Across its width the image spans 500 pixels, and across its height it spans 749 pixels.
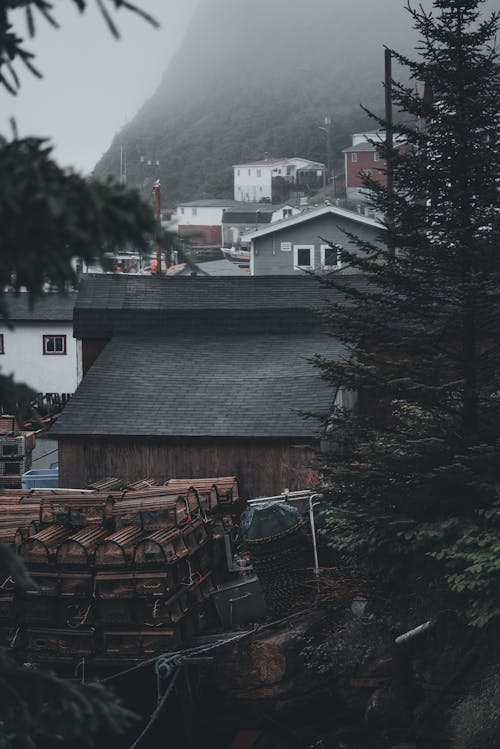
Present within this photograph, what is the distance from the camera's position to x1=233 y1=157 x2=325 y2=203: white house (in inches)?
5079

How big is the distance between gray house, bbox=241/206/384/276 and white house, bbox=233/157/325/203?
72296 mm

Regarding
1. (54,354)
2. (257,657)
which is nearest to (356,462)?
(257,657)

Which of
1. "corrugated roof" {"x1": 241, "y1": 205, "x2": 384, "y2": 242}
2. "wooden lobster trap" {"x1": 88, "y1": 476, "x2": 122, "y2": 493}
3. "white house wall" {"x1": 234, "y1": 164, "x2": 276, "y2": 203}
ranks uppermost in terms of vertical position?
"white house wall" {"x1": 234, "y1": 164, "x2": 276, "y2": 203}

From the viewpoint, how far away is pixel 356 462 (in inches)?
709

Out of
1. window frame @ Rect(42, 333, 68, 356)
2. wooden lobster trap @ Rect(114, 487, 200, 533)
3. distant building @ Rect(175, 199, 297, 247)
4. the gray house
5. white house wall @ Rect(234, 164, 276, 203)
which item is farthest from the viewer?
white house wall @ Rect(234, 164, 276, 203)

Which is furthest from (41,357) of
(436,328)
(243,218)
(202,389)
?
(243,218)

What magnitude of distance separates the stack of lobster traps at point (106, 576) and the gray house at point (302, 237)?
34.2 m

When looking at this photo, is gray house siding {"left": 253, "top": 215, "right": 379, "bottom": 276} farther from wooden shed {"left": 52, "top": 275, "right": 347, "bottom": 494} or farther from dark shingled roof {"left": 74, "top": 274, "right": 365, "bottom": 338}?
wooden shed {"left": 52, "top": 275, "right": 347, "bottom": 494}

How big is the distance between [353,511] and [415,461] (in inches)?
47.5

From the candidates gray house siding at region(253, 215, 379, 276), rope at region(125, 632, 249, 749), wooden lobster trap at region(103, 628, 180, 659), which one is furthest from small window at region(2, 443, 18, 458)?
gray house siding at region(253, 215, 379, 276)

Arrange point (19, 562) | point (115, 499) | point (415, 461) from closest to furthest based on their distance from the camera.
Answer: point (19, 562), point (415, 461), point (115, 499)

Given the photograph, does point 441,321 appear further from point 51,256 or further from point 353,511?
point 51,256

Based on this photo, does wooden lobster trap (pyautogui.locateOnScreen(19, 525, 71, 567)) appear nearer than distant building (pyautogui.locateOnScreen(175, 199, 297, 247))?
Yes

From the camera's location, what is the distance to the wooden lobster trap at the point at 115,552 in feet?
59.0
